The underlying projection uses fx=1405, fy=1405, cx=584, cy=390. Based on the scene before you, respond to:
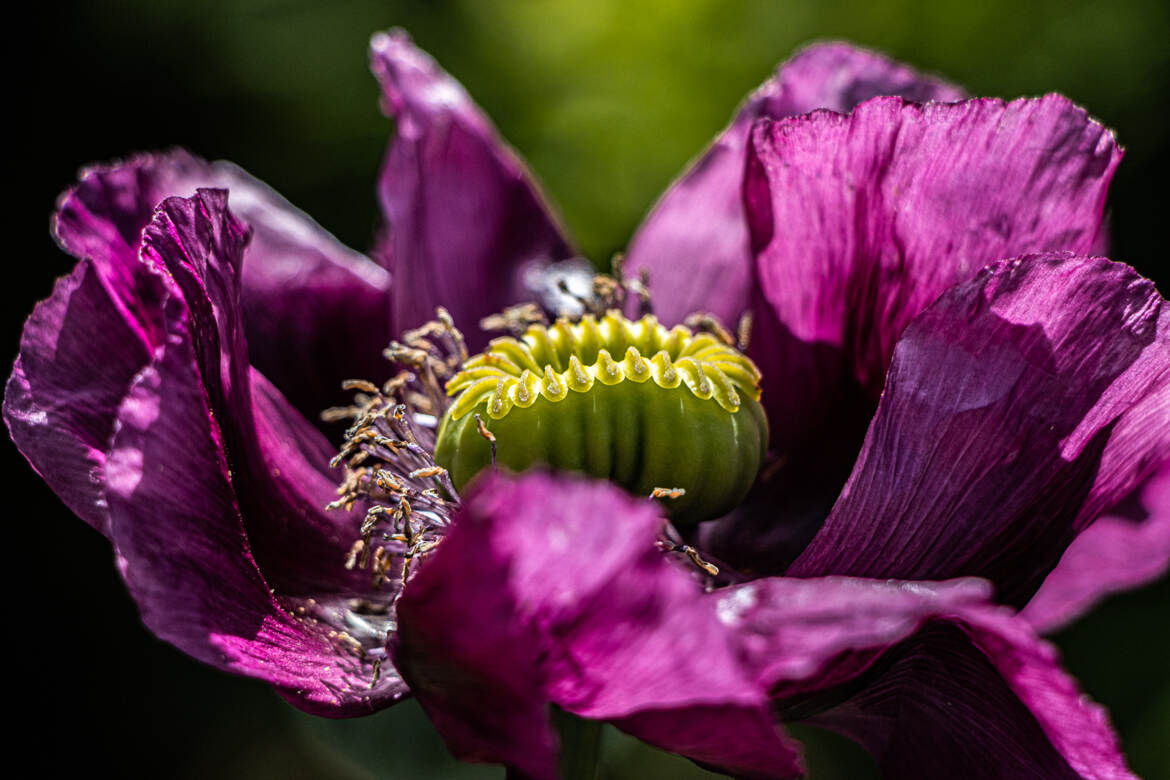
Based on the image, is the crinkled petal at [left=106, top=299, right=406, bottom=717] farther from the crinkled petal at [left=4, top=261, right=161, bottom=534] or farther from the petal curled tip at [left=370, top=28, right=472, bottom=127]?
the petal curled tip at [left=370, top=28, right=472, bottom=127]

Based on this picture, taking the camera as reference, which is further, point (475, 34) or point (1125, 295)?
point (475, 34)

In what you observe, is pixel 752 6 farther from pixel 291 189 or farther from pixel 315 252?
pixel 315 252

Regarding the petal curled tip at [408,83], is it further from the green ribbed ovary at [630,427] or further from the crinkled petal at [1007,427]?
the crinkled petal at [1007,427]

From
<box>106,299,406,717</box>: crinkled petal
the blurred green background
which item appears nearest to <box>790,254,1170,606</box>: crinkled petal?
<box>106,299,406,717</box>: crinkled petal

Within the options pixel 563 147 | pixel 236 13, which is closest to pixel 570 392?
pixel 563 147

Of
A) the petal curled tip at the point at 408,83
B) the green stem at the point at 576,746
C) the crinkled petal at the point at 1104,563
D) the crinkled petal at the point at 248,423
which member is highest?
the petal curled tip at the point at 408,83

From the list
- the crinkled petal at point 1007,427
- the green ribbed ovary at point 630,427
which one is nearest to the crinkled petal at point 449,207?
the green ribbed ovary at point 630,427
